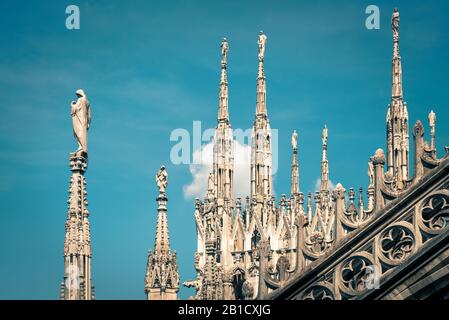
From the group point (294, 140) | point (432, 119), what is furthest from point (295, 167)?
point (432, 119)

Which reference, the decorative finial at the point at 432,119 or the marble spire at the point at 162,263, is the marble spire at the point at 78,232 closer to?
the marble spire at the point at 162,263

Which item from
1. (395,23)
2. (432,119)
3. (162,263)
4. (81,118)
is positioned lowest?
(162,263)

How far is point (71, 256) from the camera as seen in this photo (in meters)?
17.1

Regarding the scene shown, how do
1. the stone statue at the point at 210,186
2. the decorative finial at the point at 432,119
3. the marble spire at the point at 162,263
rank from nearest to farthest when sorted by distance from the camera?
the marble spire at the point at 162,263, the decorative finial at the point at 432,119, the stone statue at the point at 210,186

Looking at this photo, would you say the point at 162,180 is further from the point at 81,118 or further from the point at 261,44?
the point at 261,44

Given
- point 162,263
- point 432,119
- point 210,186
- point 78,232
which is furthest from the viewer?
point 210,186

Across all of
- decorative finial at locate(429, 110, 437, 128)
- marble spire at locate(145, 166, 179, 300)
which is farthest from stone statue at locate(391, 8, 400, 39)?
marble spire at locate(145, 166, 179, 300)

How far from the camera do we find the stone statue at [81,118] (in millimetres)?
17438

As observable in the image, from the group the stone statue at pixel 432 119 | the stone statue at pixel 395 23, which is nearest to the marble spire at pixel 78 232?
the stone statue at pixel 432 119

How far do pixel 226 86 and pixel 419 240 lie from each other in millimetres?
40861

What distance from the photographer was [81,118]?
17.5m

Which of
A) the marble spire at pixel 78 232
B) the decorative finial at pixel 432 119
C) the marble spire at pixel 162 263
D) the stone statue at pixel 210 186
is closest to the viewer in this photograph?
the marble spire at pixel 78 232

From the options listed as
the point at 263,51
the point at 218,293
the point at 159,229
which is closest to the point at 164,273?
the point at 159,229
